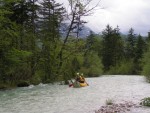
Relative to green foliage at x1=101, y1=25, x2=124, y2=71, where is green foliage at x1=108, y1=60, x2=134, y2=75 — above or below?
Answer: below

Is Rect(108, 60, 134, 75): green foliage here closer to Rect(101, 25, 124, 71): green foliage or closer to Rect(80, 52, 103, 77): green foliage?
Rect(101, 25, 124, 71): green foliage

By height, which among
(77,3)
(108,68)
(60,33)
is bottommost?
(108,68)

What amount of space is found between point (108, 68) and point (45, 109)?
68.2 metres

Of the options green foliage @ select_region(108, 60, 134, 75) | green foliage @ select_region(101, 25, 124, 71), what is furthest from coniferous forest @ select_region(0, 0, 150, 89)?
green foliage @ select_region(101, 25, 124, 71)

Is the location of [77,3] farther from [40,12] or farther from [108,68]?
[108,68]

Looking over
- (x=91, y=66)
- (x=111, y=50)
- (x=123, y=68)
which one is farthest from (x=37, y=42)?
(x=111, y=50)

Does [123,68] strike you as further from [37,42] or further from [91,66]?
[37,42]

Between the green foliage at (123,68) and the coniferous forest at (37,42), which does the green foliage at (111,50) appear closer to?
the green foliage at (123,68)

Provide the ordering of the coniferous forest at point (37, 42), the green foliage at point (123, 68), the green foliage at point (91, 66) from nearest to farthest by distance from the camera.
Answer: the coniferous forest at point (37, 42)
the green foliage at point (91, 66)
the green foliage at point (123, 68)

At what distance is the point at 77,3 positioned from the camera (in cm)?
4572

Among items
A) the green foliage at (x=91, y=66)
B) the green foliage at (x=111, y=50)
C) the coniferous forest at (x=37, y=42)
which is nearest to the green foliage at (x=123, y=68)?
the green foliage at (x=111, y=50)

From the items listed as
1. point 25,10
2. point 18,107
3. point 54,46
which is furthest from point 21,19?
point 18,107

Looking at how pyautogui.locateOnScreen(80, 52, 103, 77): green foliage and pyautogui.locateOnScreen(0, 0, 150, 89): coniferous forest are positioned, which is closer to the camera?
pyautogui.locateOnScreen(0, 0, 150, 89): coniferous forest

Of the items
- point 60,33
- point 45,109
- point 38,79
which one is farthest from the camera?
point 60,33
